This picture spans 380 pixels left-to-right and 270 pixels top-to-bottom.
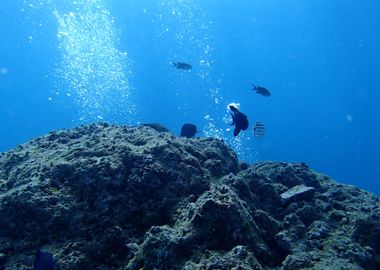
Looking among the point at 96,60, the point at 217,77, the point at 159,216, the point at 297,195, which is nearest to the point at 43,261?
the point at 159,216

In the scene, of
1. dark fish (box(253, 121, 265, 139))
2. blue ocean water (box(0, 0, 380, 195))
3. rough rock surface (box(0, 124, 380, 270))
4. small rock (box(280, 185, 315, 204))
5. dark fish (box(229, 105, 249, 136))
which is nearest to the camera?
rough rock surface (box(0, 124, 380, 270))

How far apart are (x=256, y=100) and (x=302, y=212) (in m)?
105

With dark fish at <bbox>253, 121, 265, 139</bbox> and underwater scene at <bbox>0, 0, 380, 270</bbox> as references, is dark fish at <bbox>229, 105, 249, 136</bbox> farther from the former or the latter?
dark fish at <bbox>253, 121, 265, 139</bbox>

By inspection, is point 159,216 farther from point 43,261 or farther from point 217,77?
point 217,77

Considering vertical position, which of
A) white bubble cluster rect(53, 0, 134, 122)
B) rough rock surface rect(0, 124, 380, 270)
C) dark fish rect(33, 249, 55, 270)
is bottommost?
dark fish rect(33, 249, 55, 270)

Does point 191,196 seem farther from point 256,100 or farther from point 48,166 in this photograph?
point 256,100

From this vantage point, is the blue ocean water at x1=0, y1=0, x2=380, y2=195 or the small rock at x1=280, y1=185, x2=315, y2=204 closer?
the small rock at x1=280, y1=185, x2=315, y2=204

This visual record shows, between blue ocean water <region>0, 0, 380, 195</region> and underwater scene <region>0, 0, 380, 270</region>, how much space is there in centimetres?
47

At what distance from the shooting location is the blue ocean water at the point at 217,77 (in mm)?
95062

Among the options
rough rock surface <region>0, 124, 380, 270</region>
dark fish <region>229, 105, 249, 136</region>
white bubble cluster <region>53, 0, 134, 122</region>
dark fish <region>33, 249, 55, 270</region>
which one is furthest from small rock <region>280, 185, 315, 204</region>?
white bubble cluster <region>53, 0, 134, 122</region>

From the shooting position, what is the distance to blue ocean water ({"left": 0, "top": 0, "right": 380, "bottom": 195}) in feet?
312

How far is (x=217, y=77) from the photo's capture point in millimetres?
114750

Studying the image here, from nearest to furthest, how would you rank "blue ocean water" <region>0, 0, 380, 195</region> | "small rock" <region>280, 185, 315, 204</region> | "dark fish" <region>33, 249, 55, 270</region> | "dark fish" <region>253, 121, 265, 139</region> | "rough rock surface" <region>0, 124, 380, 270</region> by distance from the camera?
"dark fish" <region>33, 249, 55, 270</region>
"rough rock surface" <region>0, 124, 380, 270</region>
"small rock" <region>280, 185, 315, 204</region>
"dark fish" <region>253, 121, 265, 139</region>
"blue ocean water" <region>0, 0, 380, 195</region>

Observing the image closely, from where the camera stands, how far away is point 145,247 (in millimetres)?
3639
